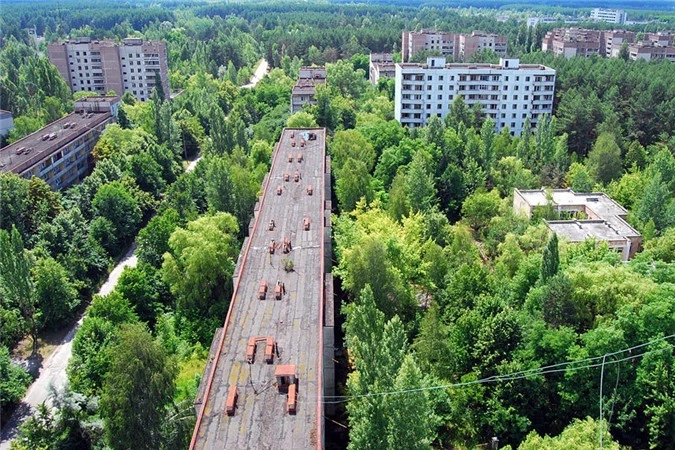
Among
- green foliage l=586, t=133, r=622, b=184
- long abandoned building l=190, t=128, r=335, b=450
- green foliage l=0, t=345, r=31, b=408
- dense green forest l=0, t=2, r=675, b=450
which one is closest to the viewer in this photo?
long abandoned building l=190, t=128, r=335, b=450

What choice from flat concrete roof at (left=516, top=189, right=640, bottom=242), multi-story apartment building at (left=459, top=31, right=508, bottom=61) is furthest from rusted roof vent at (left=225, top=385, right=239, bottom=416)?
multi-story apartment building at (left=459, top=31, right=508, bottom=61)

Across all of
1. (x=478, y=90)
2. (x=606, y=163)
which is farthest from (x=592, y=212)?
(x=478, y=90)

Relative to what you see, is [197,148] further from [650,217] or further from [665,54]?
[665,54]

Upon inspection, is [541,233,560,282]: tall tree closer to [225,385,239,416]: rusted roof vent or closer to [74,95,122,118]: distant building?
[225,385,239,416]: rusted roof vent

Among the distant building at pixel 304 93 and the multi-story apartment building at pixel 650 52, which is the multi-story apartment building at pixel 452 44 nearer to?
the multi-story apartment building at pixel 650 52

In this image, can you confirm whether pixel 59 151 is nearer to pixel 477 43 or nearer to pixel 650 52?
pixel 477 43

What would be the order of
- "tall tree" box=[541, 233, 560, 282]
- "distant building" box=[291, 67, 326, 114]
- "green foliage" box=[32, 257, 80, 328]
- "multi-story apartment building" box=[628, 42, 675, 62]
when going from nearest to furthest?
1. "tall tree" box=[541, 233, 560, 282]
2. "green foliage" box=[32, 257, 80, 328]
3. "distant building" box=[291, 67, 326, 114]
4. "multi-story apartment building" box=[628, 42, 675, 62]

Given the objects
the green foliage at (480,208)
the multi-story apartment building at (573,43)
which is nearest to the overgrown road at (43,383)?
the green foliage at (480,208)
